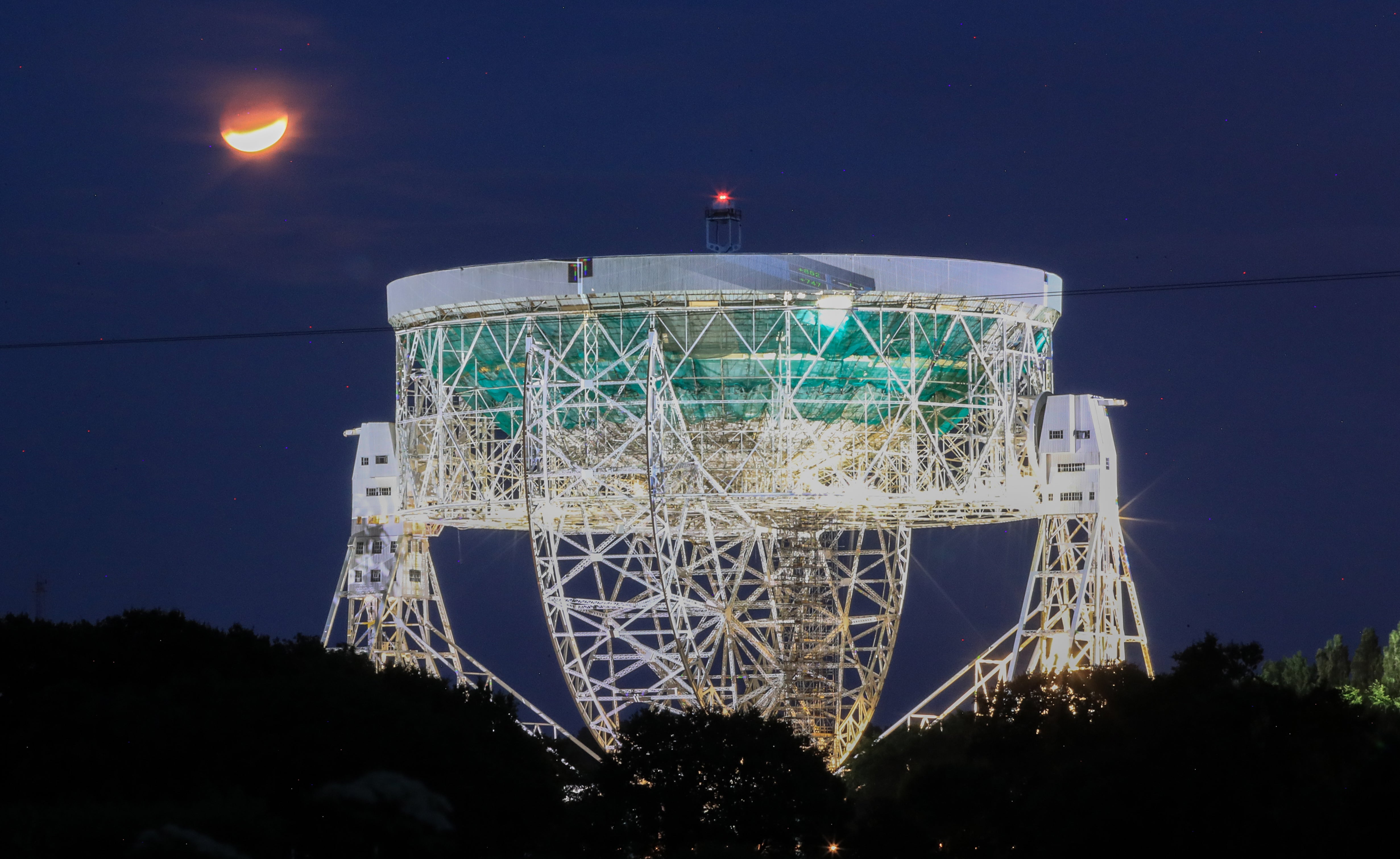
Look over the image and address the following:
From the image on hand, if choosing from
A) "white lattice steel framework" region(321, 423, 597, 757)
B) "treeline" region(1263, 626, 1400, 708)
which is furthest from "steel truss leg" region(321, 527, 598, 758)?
"treeline" region(1263, 626, 1400, 708)

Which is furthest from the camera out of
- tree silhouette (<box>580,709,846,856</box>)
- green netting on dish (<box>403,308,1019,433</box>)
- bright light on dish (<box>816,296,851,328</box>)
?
green netting on dish (<box>403,308,1019,433</box>)

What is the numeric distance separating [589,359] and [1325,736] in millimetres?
19361

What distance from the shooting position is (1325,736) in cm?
4334

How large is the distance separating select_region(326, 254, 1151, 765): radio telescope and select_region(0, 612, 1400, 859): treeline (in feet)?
19.6

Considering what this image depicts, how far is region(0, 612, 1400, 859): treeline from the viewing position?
3862cm

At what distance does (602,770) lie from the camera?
4600 centimetres

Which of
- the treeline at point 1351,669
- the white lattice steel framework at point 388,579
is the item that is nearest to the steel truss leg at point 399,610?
the white lattice steel framework at point 388,579

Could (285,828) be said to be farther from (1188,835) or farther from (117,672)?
(1188,835)

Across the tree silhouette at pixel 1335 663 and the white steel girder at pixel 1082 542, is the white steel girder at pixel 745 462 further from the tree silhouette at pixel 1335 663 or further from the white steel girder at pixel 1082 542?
the tree silhouette at pixel 1335 663

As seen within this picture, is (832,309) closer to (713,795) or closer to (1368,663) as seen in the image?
(713,795)

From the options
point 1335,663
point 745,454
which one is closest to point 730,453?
point 745,454

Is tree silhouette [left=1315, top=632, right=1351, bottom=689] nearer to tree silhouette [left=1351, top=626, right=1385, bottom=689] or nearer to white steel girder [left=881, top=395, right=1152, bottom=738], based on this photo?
tree silhouette [left=1351, top=626, right=1385, bottom=689]

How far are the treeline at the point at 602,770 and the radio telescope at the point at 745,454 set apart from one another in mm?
5980

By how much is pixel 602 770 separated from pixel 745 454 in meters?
10.8
